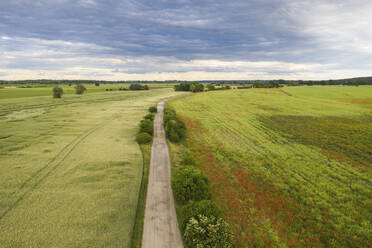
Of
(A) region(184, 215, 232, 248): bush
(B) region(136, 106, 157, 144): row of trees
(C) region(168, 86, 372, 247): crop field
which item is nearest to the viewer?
(A) region(184, 215, 232, 248): bush

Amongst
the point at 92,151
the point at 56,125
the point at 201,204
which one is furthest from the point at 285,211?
the point at 56,125

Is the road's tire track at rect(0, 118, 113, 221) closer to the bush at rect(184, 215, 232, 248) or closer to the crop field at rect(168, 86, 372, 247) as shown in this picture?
the bush at rect(184, 215, 232, 248)

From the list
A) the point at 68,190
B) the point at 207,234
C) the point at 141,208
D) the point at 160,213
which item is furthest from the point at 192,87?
the point at 207,234

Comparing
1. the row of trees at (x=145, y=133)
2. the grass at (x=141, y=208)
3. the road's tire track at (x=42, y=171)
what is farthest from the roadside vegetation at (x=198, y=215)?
the row of trees at (x=145, y=133)

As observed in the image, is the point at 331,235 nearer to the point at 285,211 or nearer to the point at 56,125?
the point at 285,211

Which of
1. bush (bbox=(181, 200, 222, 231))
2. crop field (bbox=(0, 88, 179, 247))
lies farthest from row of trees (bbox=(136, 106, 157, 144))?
bush (bbox=(181, 200, 222, 231))

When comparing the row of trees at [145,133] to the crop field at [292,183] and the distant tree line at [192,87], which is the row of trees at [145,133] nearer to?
the crop field at [292,183]
